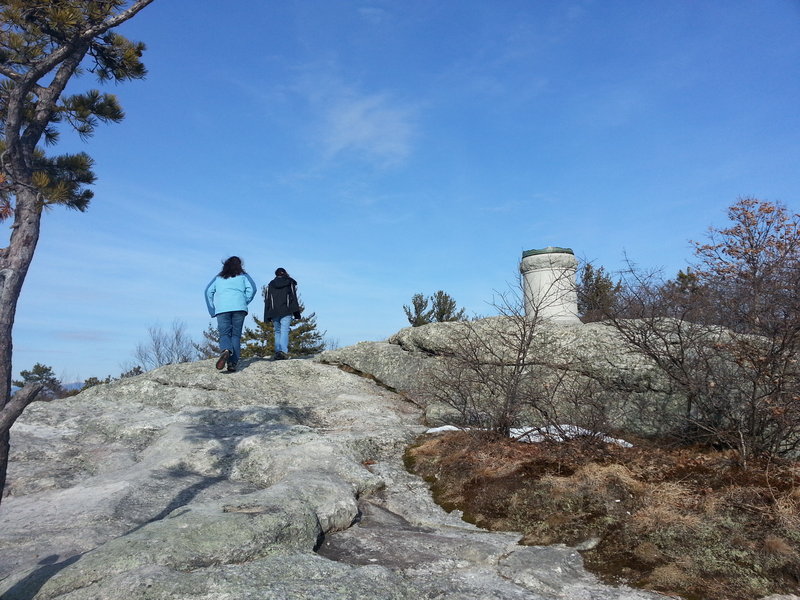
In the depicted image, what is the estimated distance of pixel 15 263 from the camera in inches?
220

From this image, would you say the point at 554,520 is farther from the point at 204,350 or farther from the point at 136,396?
the point at 204,350

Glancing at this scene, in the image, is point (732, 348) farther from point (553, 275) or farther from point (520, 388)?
point (553, 275)

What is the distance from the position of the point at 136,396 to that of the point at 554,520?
264 inches

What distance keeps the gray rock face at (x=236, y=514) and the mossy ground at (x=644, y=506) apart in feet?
1.01

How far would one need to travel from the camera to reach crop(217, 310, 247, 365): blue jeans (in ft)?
32.7

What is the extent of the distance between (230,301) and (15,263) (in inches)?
173

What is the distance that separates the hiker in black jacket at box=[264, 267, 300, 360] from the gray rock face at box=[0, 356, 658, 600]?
8.93 ft

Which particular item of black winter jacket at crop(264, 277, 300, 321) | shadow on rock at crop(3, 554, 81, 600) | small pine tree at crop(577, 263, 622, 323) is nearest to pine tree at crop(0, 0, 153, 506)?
shadow on rock at crop(3, 554, 81, 600)

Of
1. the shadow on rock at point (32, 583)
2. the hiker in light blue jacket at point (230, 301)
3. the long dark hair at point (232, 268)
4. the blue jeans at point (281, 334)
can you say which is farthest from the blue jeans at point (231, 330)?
the shadow on rock at point (32, 583)

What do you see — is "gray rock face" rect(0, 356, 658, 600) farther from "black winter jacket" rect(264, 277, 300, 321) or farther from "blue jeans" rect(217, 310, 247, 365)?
"black winter jacket" rect(264, 277, 300, 321)

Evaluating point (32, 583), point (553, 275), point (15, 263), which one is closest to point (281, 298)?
point (553, 275)

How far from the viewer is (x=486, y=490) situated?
5559 millimetres

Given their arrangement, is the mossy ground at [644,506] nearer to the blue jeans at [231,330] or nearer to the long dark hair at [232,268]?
the blue jeans at [231,330]

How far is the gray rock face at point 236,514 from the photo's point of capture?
330 cm
